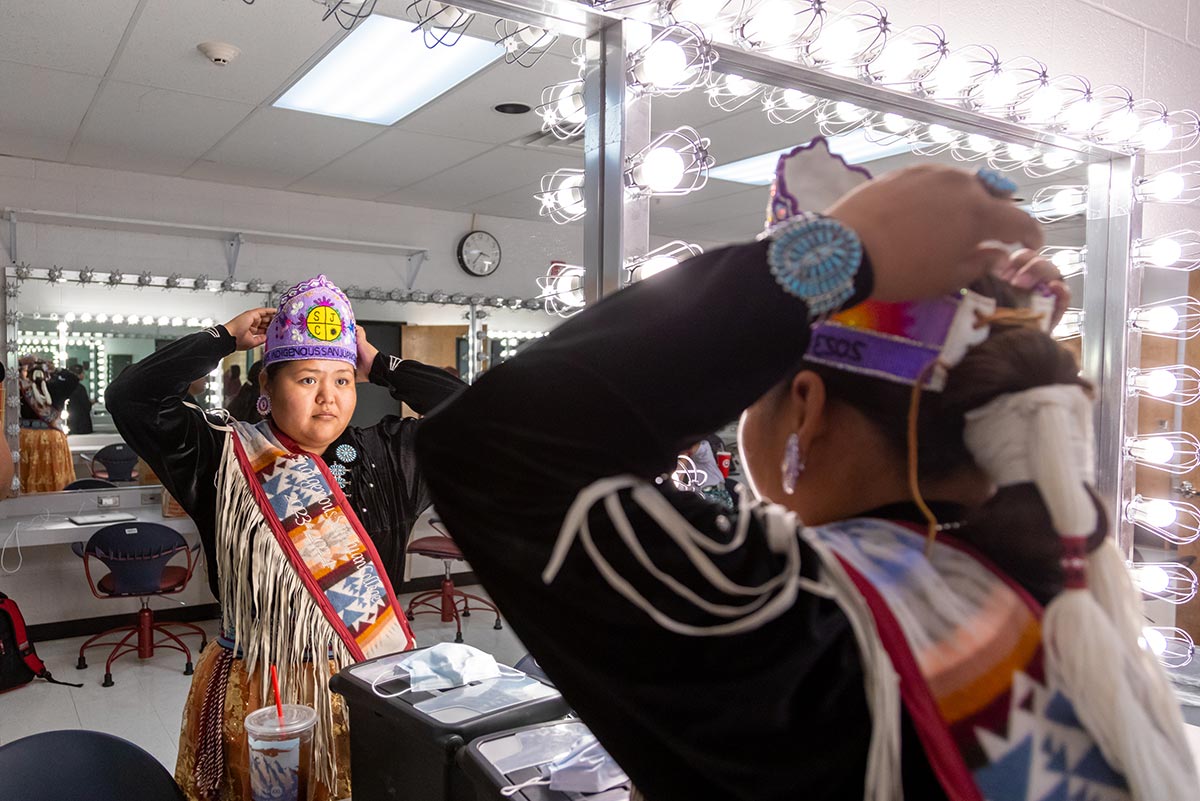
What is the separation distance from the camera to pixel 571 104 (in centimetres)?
123

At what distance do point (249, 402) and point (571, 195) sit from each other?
74 centimetres

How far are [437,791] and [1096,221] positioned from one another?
1832 mm

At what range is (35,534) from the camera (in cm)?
260

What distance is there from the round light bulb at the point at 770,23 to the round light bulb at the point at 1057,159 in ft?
2.72

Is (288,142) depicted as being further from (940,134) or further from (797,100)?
(940,134)

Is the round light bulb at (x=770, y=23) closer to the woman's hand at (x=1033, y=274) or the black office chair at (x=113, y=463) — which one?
the woman's hand at (x=1033, y=274)

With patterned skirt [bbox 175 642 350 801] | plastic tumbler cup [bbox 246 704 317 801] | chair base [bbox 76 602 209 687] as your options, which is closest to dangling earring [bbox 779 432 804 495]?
plastic tumbler cup [bbox 246 704 317 801]

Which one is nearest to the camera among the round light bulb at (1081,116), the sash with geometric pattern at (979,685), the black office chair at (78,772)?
the sash with geometric pattern at (979,685)

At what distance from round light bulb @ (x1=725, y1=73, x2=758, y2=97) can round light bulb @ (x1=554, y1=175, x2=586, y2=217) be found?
12.5 inches

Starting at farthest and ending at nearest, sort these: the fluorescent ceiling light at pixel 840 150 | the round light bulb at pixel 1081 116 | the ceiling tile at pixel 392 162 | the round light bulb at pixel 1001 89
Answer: the ceiling tile at pixel 392 162 < the round light bulb at pixel 1081 116 < the round light bulb at pixel 1001 89 < the fluorescent ceiling light at pixel 840 150

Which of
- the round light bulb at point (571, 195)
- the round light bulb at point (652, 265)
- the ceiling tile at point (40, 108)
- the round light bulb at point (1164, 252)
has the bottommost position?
the round light bulb at point (652, 265)

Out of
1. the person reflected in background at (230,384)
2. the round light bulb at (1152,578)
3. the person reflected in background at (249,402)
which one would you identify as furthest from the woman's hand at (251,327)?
the round light bulb at (1152,578)

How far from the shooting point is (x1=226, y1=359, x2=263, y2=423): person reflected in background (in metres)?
1.45

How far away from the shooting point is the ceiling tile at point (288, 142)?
212 cm
